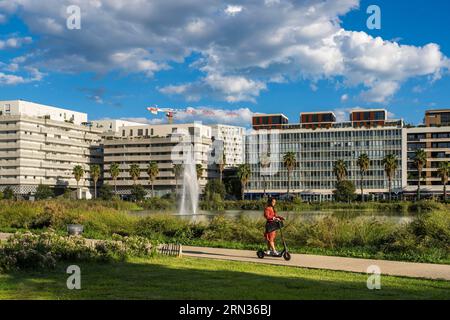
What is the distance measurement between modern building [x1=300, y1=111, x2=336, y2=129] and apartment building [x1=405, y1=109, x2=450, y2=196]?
31.5 m

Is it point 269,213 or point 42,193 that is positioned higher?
point 269,213

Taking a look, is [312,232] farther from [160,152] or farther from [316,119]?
[316,119]

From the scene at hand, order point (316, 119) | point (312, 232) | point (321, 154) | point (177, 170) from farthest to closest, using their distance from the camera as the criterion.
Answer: point (316, 119)
point (321, 154)
point (177, 170)
point (312, 232)

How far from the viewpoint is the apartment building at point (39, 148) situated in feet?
438

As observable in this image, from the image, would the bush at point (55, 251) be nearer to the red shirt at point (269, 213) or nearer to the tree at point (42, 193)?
the red shirt at point (269, 213)

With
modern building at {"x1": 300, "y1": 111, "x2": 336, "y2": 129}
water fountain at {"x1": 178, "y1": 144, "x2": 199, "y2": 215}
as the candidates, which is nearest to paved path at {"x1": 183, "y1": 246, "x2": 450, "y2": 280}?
water fountain at {"x1": 178, "y1": 144, "x2": 199, "y2": 215}

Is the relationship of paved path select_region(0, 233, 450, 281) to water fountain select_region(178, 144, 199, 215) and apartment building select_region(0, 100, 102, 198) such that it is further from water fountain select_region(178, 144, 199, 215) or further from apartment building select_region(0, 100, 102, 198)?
apartment building select_region(0, 100, 102, 198)

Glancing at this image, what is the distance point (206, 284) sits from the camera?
11.8 metres

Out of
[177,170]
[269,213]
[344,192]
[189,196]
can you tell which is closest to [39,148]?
[177,170]

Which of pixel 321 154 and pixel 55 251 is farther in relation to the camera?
pixel 321 154

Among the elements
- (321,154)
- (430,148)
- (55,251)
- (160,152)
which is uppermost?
(160,152)

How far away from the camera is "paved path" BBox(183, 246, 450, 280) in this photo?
47.1ft

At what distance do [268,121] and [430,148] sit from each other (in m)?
56.5
